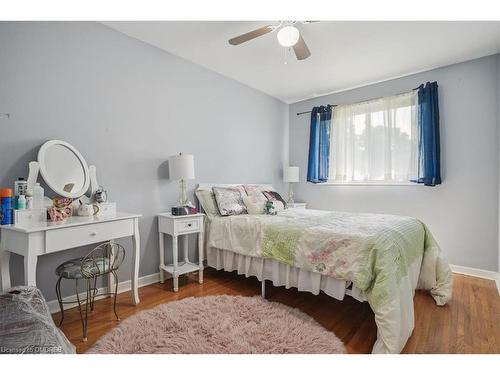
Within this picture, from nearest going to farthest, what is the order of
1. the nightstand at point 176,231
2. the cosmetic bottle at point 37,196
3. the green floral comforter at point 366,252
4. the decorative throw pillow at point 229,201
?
the green floral comforter at point 366,252 < the cosmetic bottle at point 37,196 < the nightstand at point 176,231 < the decorative throw pillow at point 229,201

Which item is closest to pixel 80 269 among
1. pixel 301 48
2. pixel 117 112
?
pixel 117 112

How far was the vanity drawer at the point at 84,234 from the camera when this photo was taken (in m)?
1.66

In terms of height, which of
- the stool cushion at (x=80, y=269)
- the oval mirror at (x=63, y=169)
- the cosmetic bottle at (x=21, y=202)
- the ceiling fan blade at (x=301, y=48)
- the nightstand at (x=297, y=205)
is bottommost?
the stool cushion at (x=80, y=269)

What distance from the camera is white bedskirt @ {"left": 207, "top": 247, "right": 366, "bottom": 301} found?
1886mm

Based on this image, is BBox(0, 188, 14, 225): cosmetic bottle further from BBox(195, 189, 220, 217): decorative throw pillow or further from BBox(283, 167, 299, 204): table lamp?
BBox(283, 167, 299, 204): table lamp

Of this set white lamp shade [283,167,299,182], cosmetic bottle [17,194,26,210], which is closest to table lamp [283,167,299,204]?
white lamp shade [283,167,299,182]

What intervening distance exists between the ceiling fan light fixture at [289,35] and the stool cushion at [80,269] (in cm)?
220

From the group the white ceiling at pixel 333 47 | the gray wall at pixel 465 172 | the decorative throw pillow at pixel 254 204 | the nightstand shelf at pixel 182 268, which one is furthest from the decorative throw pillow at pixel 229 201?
the gray wall at pixel 465 172

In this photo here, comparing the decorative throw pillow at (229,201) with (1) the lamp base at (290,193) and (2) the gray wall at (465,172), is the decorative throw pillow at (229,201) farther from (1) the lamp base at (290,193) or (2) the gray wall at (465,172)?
(2) the gray wall at (465,172)

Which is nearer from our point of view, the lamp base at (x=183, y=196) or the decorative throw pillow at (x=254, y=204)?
the lamp base at (x=183, y=196)

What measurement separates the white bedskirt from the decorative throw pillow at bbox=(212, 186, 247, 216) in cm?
45

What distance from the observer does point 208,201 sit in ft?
9.97

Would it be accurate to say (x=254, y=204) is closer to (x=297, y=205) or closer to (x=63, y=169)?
(x=297, y=205)

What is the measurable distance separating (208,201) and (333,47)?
7.11 feet
